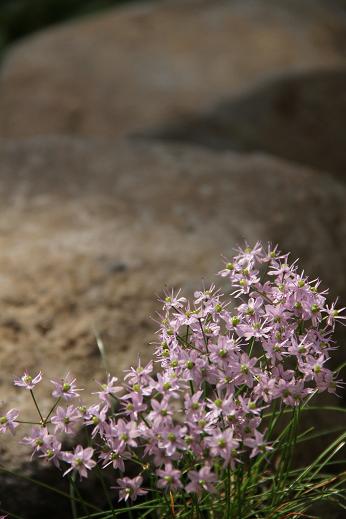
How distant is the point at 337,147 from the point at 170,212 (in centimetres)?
155

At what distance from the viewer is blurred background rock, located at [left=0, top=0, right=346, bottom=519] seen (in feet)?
6.44

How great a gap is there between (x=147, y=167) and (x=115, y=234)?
54 cm

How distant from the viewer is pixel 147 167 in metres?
2.76

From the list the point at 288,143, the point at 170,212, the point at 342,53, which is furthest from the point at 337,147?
the point at 170,212

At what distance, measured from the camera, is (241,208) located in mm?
2453

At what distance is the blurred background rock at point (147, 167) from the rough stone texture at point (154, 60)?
0.01 metres

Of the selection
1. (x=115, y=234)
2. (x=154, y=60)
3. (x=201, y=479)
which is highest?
(x=201, y=479)

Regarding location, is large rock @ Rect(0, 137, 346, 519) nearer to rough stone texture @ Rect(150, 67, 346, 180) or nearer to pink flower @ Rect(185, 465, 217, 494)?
pink flower @ Rect(185, 465, 217, 494)

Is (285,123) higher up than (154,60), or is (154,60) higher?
(154,60)

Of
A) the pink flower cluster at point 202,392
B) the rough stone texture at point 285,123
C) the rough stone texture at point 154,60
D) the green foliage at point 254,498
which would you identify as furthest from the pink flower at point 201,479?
the rough stone texture at point 154,60

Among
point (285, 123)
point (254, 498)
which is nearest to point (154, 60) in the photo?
point (285, 123)

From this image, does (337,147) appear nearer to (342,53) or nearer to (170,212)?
(342,53)

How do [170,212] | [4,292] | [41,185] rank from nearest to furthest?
1. [4,292]
2. [170,212]
3. [41,185]

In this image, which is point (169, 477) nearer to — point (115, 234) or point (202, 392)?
point (202, 392)
